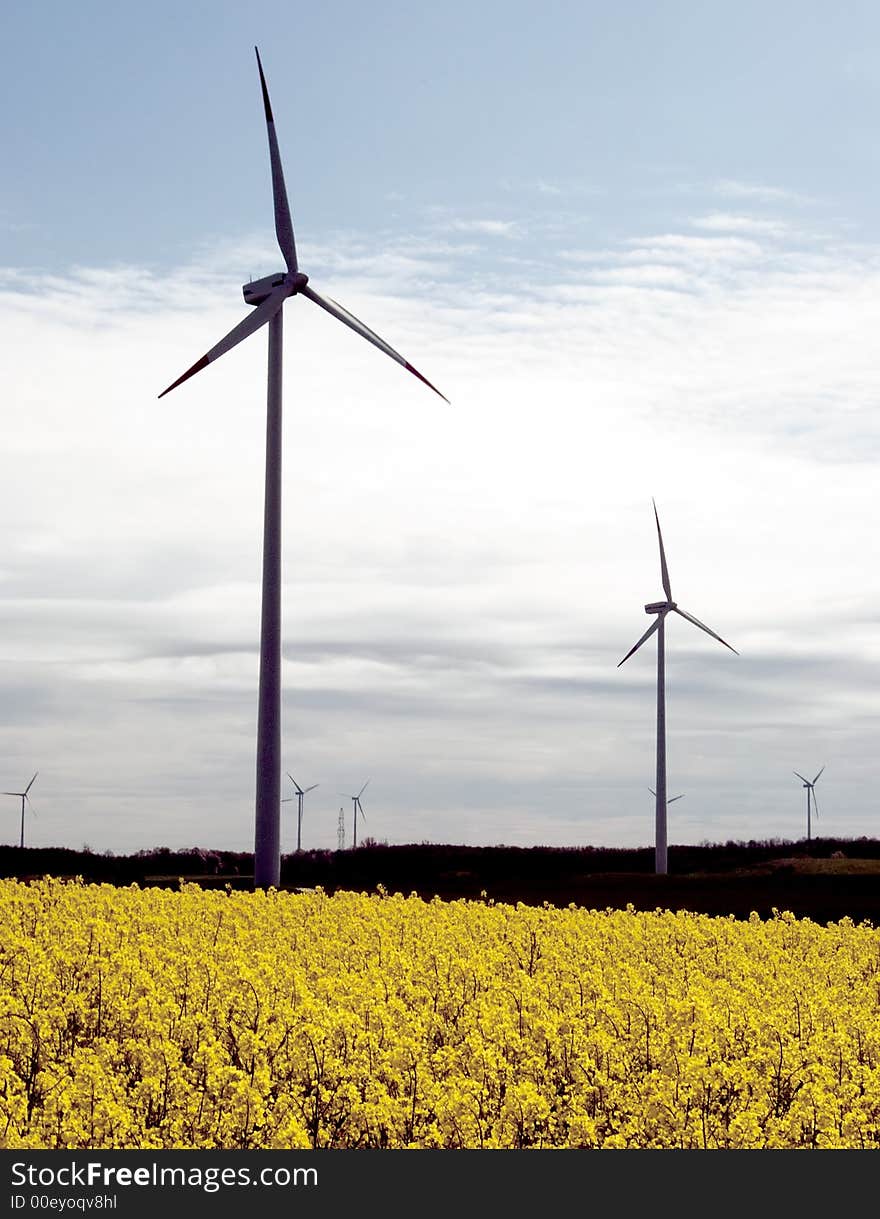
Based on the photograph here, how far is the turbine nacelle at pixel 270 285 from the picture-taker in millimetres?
41969

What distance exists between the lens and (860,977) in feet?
66.3

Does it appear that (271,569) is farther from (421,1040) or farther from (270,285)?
(421,1040)

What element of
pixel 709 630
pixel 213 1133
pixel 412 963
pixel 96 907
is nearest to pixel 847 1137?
pixel 213 1133

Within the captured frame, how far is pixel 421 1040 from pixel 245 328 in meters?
29.7

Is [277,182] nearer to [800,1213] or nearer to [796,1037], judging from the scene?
[796,1037]

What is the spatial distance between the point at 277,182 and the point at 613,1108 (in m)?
35.9

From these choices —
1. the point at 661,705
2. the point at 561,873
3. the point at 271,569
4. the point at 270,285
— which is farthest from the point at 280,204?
the point at 561,873

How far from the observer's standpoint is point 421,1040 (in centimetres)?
1424

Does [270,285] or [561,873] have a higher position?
[270,285]

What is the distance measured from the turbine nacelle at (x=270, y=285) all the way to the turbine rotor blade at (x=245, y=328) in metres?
0.19

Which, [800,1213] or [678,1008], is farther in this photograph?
[678,1008]

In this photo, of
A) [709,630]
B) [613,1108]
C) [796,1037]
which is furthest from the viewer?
[709,630]

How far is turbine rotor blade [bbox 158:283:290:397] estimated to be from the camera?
3947 centimetres

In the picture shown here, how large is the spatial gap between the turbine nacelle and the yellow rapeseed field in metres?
24.6
